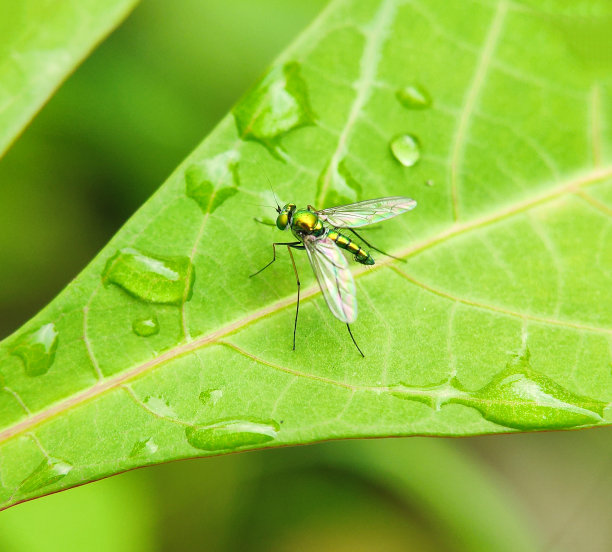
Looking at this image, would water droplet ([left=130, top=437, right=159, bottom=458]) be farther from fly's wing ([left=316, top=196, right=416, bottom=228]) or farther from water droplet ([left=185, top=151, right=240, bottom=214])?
fly's wing ([left=316, top=196, right=416, bottom=228])

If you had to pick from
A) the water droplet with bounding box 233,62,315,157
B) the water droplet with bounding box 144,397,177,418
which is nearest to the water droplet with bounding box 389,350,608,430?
the water droplet with bounding box 144,397,177,418

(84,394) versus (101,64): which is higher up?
(101,64)

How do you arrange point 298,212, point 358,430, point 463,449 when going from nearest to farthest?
point 358,430, point 298,212, point 463,449

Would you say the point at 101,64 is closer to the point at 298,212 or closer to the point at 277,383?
the point at 298,212

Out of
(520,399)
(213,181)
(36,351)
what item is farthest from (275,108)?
(520,399)

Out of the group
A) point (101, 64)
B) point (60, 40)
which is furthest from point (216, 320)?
point (101, 64)

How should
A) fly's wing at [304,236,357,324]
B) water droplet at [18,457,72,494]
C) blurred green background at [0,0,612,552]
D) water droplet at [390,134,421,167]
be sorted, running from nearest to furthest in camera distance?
water droplet at [18,457,72,494] < fly's wing at [304,236,357,324] < water droplet at [390,134,421,167] < blurred green background at [0,0,612,552]

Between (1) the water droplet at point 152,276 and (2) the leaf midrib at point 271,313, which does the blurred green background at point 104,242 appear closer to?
(1) the water droplet at point 152,276

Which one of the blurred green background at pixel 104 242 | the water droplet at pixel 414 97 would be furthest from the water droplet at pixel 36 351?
the water droplet at pixel 414 97
